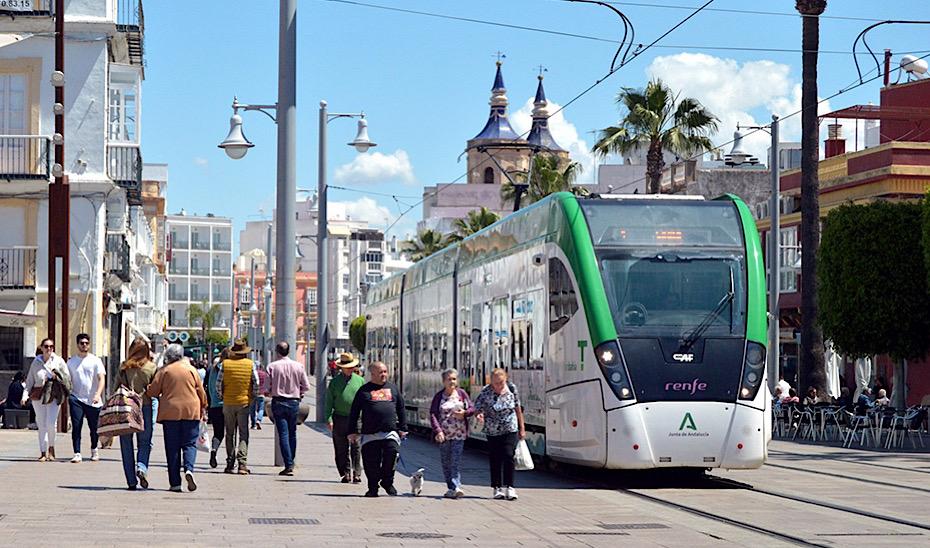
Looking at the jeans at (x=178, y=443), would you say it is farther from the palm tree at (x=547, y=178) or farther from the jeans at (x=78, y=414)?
the palm tree at (x=547, y=178)

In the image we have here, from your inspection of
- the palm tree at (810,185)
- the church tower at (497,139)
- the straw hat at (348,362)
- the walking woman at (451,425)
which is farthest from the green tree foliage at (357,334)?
the walking woman at (451,425)

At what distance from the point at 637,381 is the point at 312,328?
534 feet

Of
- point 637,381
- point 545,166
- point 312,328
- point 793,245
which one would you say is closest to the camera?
point 637,381

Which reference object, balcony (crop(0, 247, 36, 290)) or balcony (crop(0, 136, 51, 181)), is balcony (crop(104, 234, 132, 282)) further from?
balcony (crop(0, 136, 51, 181))

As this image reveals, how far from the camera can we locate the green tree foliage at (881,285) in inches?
1443

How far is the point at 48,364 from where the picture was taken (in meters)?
23.6

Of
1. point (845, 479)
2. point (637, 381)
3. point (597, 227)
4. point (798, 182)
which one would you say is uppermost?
point (798, 182)

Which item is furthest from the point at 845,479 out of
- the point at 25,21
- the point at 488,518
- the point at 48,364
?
the point at 25,21

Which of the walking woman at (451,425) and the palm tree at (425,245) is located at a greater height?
the palm tree at (425,245)

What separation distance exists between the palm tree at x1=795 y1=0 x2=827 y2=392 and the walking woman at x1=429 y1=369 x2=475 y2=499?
20681 mm

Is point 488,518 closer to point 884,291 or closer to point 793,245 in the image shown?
point 884,291

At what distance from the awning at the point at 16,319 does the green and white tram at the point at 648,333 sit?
1600cm

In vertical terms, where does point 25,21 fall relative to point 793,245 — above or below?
above

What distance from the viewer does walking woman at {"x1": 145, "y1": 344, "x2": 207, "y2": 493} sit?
59.7 feet
